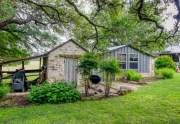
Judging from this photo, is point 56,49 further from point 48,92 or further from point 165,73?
point 165,73

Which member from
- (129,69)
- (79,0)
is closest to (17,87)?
(79,0)

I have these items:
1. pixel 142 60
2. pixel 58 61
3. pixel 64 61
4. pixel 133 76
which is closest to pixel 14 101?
pixel 58 61

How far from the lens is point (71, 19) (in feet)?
48.5

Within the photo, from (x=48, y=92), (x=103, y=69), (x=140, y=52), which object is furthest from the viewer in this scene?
(x=140, y=52)

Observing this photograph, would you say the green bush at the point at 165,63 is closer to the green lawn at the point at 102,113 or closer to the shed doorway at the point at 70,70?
the shed doorway at the point at 70,70

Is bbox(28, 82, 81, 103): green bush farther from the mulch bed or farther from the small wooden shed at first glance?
the small wooden shed

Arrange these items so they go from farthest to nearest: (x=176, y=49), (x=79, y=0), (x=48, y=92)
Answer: (x=176, y=49)
(x=79, y=0)
(x=48, y=92)

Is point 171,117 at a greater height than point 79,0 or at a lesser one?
lesser

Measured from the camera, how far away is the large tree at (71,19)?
31.2 feet

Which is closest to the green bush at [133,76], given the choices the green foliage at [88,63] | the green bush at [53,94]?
the green foliage at [88,63]

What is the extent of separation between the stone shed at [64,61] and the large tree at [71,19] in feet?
3.39

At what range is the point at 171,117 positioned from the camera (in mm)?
8578

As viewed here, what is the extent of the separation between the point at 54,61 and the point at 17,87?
2.82m

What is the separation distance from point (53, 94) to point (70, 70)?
5.47 metres
